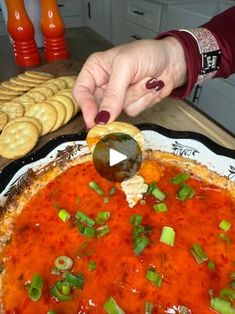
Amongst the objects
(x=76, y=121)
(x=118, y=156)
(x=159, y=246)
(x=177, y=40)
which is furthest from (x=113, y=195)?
(x=177, y=40)

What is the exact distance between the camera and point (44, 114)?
4.57 ft

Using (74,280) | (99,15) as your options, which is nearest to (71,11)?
(99,15)

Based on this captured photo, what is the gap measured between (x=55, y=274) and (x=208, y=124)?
93 centimetres

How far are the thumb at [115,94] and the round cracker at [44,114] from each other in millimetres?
421

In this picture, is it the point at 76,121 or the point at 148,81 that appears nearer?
the point at 148,81

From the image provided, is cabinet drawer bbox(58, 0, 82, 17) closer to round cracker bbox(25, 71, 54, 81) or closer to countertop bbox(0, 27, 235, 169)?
countertop bbox(0, 27, 235, 169)

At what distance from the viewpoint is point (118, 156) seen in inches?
42.4

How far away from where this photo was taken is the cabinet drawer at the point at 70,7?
11.8 ft

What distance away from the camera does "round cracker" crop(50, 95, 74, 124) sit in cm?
142

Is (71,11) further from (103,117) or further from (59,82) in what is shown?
(103,117)

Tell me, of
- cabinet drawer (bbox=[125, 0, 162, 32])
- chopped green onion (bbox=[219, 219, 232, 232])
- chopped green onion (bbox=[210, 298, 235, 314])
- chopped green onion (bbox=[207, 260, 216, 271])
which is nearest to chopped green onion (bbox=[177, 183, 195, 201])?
chopped green onion (bbox=[219, 219, 232, 232])

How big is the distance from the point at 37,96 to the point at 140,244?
3.09 feet

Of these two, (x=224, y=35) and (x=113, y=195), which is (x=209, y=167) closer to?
(x=113, y=195)

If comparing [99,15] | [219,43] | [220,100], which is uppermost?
[219,43]
